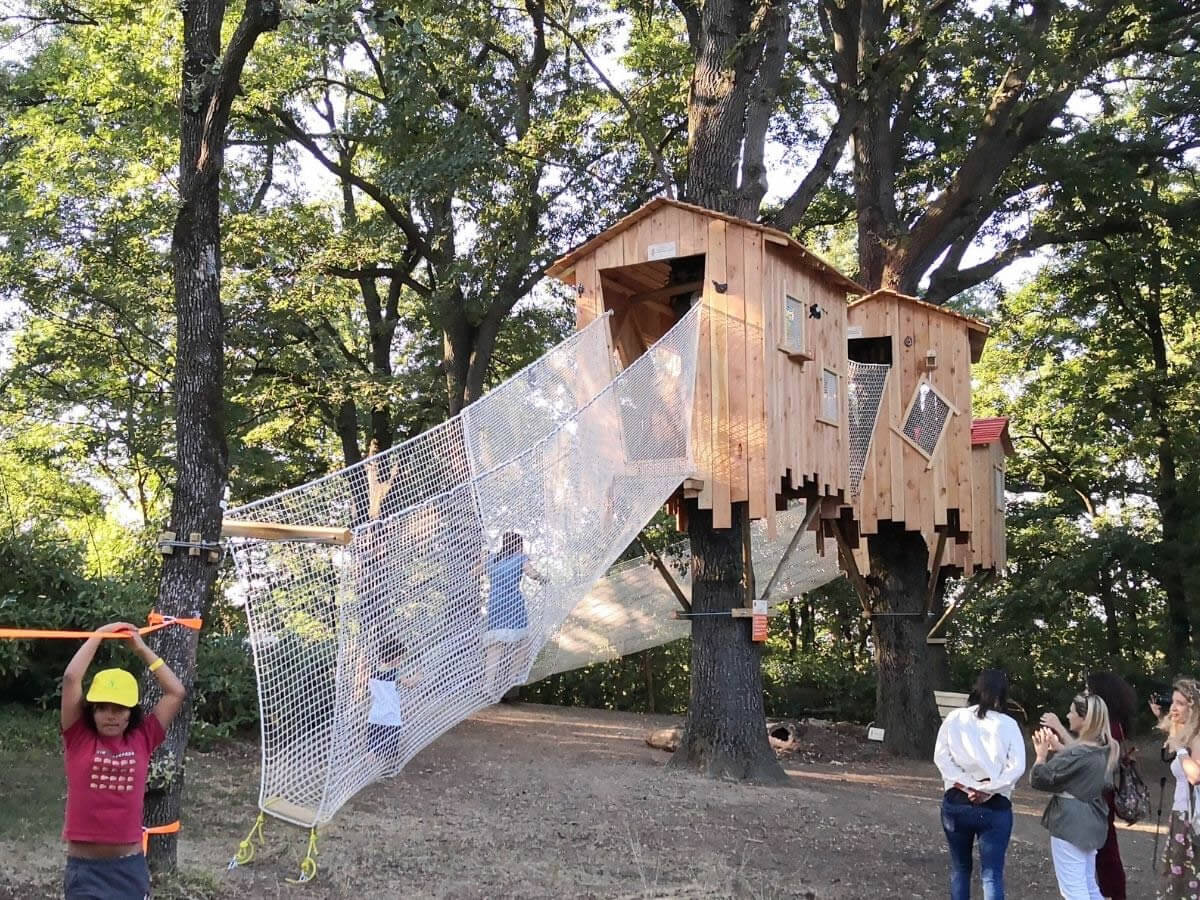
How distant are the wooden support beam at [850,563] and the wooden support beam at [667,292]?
9.60 ft

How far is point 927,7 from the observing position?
10773 mm

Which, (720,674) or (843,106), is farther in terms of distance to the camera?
(843,106)

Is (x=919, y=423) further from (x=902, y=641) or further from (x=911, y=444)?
(x=902, y=641)

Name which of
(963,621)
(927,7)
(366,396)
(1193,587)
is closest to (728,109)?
(927,7)

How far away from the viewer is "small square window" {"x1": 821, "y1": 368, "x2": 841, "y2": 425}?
825cm

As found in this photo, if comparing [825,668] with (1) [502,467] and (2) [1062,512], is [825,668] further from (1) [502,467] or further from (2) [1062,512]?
(1) [502,467]

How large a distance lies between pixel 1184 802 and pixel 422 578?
10.3 ft

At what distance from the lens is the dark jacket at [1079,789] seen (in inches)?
163

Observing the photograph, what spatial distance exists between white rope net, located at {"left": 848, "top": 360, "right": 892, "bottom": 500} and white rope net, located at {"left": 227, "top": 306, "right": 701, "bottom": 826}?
11.4 feet

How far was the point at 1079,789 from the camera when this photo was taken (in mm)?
4188

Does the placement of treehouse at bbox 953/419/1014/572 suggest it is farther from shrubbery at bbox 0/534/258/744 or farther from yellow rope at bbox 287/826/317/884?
yellow rope at bbox 287/826/317/884

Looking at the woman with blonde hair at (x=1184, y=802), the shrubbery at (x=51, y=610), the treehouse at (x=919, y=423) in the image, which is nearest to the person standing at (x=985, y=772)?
the woman with blonde hair at (x=1184, y=802)

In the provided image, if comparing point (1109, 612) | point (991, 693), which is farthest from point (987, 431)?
point (991, 693)

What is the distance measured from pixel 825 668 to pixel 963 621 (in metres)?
2.13
